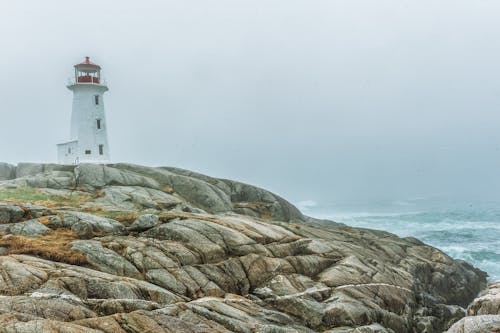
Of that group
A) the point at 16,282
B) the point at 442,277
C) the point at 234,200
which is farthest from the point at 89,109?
the point at 442,277

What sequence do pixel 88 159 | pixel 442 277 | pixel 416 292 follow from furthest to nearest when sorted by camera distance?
pixel 88 159, pixel 442 277, pixel 416 292

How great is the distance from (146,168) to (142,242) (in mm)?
31554

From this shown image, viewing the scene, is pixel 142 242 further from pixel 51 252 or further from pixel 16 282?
pixel 16 282

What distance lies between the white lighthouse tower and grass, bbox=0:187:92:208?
2169 centimetres

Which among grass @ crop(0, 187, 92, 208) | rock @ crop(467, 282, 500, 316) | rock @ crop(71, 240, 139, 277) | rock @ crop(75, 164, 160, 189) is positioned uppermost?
rock @ crop(75, 164, 160, 189)

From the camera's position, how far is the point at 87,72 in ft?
219

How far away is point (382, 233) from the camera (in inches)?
2055

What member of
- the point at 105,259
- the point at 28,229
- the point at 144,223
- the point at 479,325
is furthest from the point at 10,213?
the point at 479,325

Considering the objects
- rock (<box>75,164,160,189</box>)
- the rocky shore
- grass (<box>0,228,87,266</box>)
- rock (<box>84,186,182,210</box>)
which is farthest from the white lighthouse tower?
grass (<box>0,228,87,266</box>)

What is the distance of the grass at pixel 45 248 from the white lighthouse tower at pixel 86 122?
39.6 meters

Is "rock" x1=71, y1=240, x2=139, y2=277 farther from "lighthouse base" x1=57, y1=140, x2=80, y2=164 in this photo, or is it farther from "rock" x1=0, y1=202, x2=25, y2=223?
"lighthouse base" x1=57, y1=140, x2=80, y2=164

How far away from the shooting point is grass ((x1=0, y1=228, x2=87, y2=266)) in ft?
78.6

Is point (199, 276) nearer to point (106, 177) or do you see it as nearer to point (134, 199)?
point (134, 199)

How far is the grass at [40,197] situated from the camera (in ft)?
125
